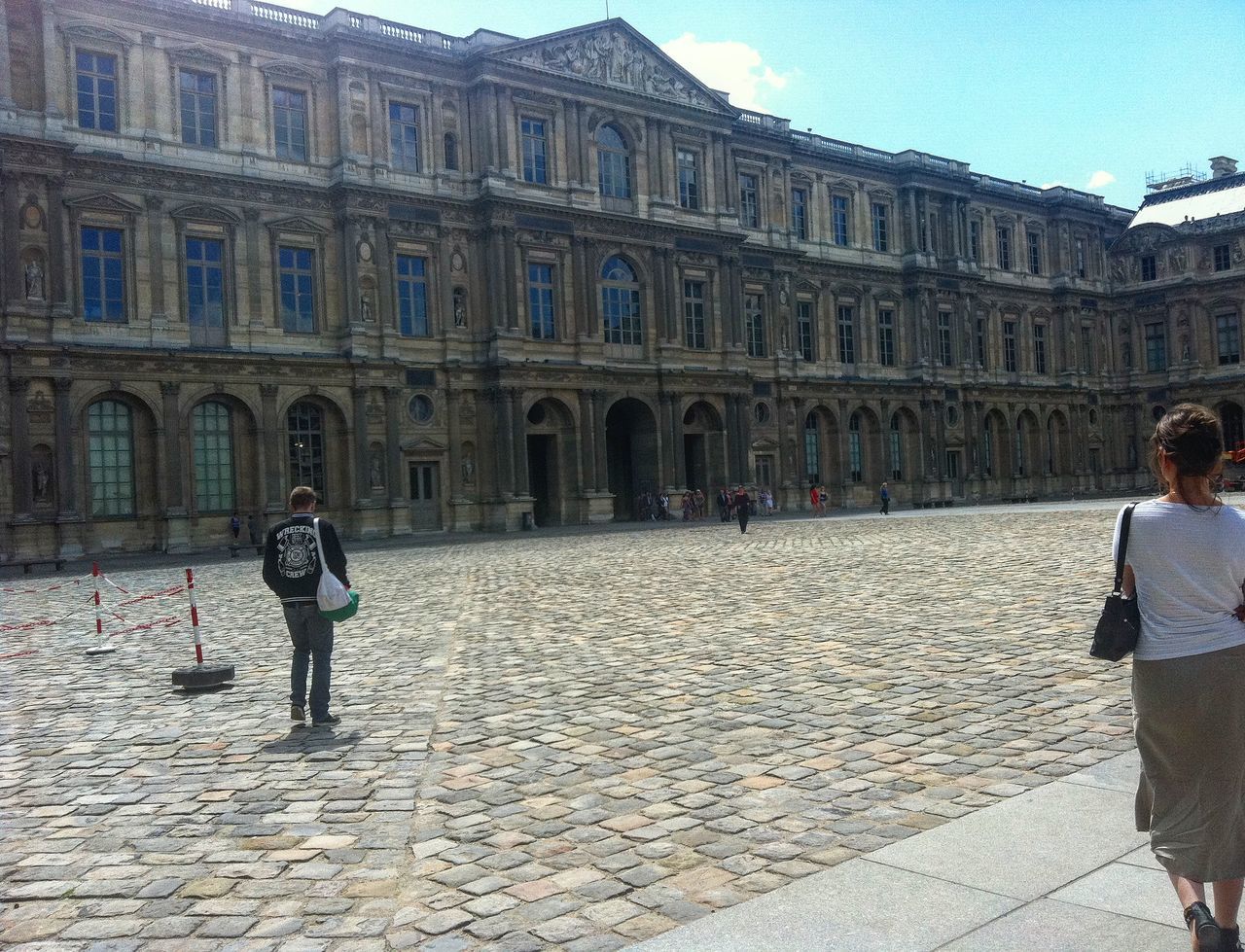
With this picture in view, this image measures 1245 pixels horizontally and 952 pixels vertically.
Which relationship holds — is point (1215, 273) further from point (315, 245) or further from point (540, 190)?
point (315, 245)

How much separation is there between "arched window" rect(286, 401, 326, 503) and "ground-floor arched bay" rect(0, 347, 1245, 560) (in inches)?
2.1

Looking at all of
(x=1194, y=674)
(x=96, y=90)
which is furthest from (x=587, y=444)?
(x=1194, y=674)

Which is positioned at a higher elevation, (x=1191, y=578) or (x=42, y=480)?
(x=42, y=480)

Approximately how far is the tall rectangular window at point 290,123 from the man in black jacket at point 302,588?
32.3m

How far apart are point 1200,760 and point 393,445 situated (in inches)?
1452

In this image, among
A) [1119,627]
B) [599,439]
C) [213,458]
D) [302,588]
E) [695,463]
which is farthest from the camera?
[695,463]

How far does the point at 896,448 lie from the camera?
2283 inches

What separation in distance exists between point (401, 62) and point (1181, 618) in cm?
4025

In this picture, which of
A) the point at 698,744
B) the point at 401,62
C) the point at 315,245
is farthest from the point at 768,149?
the point at 698,744

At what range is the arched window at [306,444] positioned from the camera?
3812cm

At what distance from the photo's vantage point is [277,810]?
21.6 ft

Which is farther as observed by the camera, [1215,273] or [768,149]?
[1215,273]

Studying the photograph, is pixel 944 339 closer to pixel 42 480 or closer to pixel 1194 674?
pixel 42 480

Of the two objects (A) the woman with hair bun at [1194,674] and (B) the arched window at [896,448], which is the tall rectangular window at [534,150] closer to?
(B) the arched window at [896,448]
